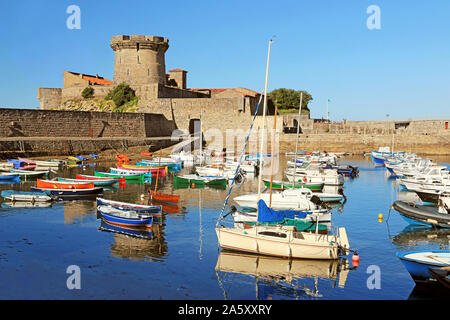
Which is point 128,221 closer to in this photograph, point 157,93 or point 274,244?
point 274,244

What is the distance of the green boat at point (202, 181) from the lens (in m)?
24.2

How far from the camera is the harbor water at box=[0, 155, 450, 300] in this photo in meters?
9.59

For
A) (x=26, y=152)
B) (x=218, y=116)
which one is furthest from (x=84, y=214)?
(x=218, y=116)

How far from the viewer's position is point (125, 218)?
47.3 feet

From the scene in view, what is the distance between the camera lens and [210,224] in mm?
15297

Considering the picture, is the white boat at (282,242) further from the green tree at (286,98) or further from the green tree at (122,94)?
the green tree at (286,98)

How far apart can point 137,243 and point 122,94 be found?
35300 mm

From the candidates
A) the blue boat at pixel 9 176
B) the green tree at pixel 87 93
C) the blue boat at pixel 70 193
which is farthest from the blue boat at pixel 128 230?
the green tree at pixel 87 93

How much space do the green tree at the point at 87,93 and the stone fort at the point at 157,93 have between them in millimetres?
432

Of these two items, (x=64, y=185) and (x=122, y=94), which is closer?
(x=64, y=185)

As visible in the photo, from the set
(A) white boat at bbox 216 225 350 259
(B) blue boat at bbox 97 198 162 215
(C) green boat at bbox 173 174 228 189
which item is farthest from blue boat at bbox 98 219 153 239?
(C) green boat at bbox 173 174 228 189

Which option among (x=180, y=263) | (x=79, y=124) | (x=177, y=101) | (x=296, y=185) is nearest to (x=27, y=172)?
(x=79, y=124)

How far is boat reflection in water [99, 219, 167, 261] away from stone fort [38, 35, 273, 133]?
29.4 meters

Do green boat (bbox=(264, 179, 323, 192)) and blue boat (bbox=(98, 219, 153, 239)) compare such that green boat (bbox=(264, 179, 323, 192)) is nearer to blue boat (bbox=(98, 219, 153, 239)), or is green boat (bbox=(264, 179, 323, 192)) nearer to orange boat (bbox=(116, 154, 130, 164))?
blue boat (bbox=(98, 219, 153, 239))
